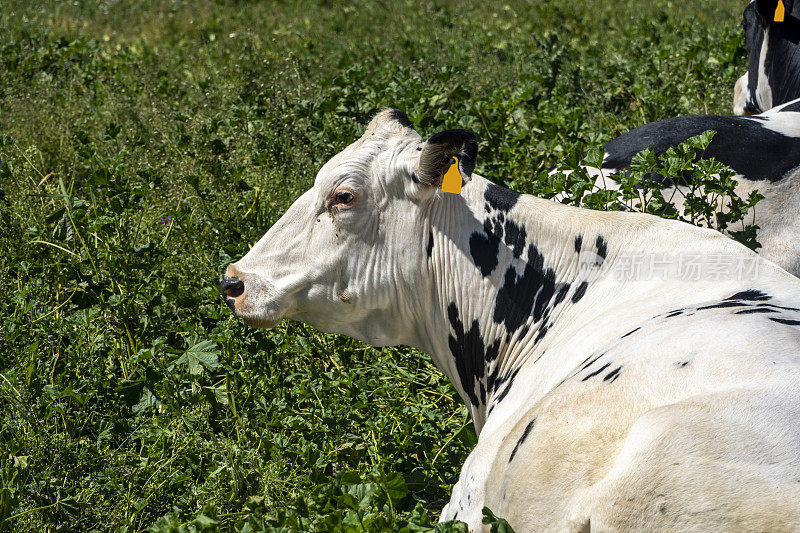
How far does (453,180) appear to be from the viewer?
3432mm

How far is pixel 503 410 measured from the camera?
3225 millimetres

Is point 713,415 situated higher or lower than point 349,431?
higher

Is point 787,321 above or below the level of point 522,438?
above

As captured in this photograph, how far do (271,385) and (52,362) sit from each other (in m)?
1.21

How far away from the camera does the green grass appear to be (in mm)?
3605

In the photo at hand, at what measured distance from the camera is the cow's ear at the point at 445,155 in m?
3.36

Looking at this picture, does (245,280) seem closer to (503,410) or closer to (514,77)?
(503,410)

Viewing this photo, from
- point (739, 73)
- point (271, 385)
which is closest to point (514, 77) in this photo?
point (739, 73)

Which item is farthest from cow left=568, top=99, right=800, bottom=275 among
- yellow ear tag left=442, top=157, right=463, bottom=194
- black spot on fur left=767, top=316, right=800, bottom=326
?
black spot on fur left=767, top=316, right=800, bottom=326

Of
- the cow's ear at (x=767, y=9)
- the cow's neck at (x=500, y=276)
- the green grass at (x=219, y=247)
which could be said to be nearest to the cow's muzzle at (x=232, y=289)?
the green grass at (x=219, y=247)

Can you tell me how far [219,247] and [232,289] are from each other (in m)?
1.82

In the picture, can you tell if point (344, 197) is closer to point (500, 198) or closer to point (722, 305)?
point (500, 198)

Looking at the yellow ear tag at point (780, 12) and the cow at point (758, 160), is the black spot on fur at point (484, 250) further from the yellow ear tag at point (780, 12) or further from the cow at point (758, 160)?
the yellow ear tag at point (780, 12)

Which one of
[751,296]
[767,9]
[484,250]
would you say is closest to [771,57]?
[767,9]
